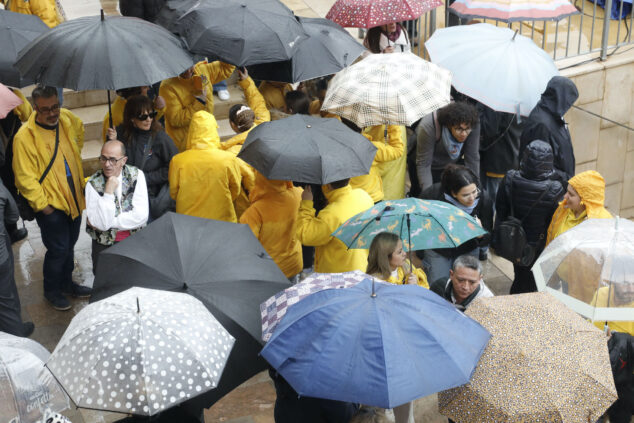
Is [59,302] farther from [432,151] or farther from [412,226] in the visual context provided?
[432,151]

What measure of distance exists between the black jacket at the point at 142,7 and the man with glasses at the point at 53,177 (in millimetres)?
2413

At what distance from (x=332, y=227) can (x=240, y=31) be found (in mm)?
1998

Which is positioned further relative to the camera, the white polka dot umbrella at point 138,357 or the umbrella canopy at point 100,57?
the umbrella canopy at point 100,57

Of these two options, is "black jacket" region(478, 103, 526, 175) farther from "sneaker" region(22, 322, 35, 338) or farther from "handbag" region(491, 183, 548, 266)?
"sneaker" region(22, 322, 35, 338)

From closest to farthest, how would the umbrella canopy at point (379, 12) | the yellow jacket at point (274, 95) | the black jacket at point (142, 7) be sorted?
the yellow jacket at point (274, 95), the umbrella canopy at point (379, 12), the black jacket at point (142, 7)

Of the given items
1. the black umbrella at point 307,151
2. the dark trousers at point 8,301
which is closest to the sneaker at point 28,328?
the dark trousers at point 8,301

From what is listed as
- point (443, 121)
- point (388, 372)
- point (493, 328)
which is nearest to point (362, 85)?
point (443, 121)

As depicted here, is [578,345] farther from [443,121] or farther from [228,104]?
[228,104]

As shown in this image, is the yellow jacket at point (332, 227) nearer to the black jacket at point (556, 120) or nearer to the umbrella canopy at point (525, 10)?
the black jacket at point (556, 120)

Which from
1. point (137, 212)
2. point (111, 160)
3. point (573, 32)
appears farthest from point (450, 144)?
point (573, 32)

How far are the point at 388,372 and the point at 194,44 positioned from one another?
3730 mm

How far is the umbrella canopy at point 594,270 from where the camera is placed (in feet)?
15.4

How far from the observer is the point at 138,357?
3.80m

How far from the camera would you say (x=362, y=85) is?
6.52m
